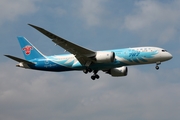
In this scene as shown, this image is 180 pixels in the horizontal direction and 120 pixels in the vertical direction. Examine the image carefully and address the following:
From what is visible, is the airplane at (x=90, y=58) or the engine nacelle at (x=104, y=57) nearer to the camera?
the engine nacelle at (x=104, y=57)

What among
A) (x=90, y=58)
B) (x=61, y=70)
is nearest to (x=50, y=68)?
(x=61, y=70)

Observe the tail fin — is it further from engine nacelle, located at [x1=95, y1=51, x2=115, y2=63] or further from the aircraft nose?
the aircraft nose

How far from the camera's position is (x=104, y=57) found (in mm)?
51844

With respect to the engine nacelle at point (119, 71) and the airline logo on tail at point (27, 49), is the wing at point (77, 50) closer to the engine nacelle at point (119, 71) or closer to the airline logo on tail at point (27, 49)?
the engine nacelle at point (119, 71)

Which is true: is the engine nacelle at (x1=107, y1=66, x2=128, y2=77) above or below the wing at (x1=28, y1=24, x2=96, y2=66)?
below

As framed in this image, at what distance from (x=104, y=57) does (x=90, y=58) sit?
2217mm

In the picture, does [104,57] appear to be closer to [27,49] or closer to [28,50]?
[28,50]

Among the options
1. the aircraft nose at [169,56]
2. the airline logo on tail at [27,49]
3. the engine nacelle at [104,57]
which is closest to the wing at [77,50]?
the engine nacelle at [104,57]

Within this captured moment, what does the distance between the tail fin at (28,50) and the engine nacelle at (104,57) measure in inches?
385

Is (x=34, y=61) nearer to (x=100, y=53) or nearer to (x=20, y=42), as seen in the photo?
(x=20, y=42)

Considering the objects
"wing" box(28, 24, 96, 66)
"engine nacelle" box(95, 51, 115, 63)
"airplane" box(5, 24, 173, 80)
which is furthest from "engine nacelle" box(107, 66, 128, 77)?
"engine nacelle" box(95, 51, 115, 63)

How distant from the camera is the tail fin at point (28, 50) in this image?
194 feet

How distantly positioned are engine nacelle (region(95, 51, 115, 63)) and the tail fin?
9.77m

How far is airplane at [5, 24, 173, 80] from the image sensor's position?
51656mm
